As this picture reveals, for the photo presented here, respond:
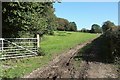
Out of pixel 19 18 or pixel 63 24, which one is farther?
pixel 63 24

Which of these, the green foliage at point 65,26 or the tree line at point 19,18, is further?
the green foliage at point 65,26

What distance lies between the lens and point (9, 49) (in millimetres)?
22266

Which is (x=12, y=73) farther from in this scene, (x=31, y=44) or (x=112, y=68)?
(x=31, y=44)

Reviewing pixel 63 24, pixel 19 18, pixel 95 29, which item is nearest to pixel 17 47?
pixel 19 18

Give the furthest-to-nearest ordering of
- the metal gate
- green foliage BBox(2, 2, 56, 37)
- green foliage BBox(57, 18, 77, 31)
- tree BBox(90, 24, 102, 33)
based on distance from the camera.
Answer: tree BBox(90, 24, 102, 33)
green foliage BBox(57, 18, 77, 31)
green foliage BBox(2, 2, 56, 37)
the metal gate

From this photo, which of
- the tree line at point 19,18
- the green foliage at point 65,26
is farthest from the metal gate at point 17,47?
the green foliage at point 65,26

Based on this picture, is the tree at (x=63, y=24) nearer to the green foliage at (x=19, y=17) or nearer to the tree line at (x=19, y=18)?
the tree line at (x=19, y=18)

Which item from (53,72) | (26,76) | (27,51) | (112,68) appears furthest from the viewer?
(27,51)

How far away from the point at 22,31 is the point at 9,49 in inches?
123

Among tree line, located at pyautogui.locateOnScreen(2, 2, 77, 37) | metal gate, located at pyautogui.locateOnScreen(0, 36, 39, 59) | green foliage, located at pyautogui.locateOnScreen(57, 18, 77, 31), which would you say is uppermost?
green foliage, located at pyautogui.locateOnScreen(57, 18, 77, 31)

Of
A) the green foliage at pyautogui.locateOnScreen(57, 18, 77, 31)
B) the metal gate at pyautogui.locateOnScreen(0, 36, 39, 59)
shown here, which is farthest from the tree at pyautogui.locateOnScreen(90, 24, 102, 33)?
the metal gate at pyautogui.locateOnScreen(0, 36, 39, 59)

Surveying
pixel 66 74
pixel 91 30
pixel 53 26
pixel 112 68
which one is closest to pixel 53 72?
pixel 66 74

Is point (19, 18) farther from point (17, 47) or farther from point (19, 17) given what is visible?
point (17, 47)

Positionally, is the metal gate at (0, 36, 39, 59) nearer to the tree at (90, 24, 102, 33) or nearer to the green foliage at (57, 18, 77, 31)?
the green foliage at (57, 18, 77, 31)
